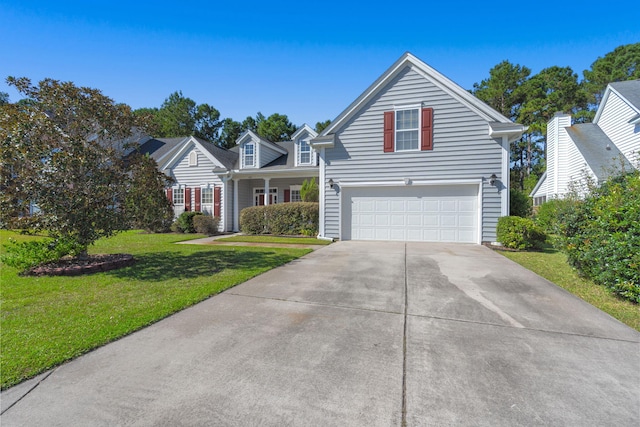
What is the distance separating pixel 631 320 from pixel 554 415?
9.52 ft

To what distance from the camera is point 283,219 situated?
519 inches

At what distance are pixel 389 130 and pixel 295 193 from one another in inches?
295

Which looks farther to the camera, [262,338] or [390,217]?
[390,217]

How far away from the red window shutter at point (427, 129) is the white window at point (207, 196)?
11479 millimetres

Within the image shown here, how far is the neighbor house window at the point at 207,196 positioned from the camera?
52.2 feet

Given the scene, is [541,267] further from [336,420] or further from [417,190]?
[336,420]

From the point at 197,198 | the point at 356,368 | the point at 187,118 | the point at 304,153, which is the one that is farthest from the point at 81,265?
the point at 187,118

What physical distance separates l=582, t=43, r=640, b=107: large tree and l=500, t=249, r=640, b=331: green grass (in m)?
31.9

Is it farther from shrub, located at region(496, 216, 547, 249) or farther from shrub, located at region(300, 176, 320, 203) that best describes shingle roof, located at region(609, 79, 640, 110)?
shrub, located at region(300, 176, 320, 203)

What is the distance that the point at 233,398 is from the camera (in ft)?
6.90

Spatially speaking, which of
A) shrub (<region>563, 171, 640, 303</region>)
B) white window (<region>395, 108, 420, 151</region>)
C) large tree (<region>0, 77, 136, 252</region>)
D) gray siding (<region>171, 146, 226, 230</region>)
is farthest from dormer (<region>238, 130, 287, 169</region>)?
shrub (<region>563, 171, 640, 303</region>)

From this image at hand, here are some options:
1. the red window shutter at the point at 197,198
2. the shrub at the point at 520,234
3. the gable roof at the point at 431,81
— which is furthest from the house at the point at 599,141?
the red window shutter at the point at 197,198

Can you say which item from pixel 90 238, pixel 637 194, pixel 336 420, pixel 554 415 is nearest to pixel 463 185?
pixel 637 194

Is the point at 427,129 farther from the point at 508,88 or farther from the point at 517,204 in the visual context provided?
the point at 508,88
